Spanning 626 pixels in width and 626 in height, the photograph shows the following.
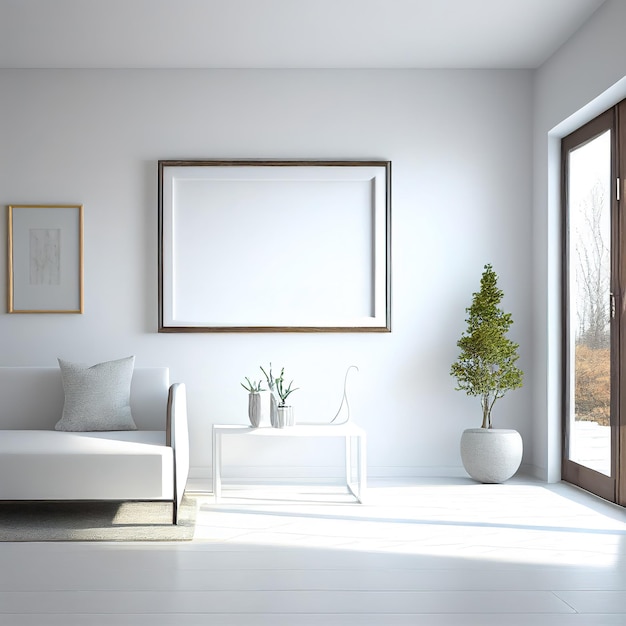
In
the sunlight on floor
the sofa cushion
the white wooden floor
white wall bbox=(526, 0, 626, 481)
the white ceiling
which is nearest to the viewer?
the white wooden floor

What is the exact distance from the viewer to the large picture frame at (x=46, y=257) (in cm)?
528

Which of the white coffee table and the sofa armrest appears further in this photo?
the white coffee table

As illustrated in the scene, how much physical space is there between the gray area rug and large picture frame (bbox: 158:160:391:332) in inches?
52.5

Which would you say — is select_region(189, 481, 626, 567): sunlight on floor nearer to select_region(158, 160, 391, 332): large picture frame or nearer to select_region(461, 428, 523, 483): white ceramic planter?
select_region(461, 428, 523, 483): white ceramic planter

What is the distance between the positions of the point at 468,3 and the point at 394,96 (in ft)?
3.74

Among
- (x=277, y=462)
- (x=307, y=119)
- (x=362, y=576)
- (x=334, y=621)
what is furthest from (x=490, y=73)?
(x=334, y=621)

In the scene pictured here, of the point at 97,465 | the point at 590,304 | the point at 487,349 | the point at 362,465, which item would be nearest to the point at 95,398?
the point at 97,465

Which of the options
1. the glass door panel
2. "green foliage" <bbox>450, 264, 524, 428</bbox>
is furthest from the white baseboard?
the glass door panel

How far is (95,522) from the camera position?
4.03 m

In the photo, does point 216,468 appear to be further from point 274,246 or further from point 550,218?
point 550,218

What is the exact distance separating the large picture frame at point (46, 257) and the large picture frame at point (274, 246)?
1.89ft

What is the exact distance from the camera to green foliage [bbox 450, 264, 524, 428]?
5.01 m

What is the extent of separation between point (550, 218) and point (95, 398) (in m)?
3.03

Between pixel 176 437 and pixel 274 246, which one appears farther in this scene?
pixel 274 246
